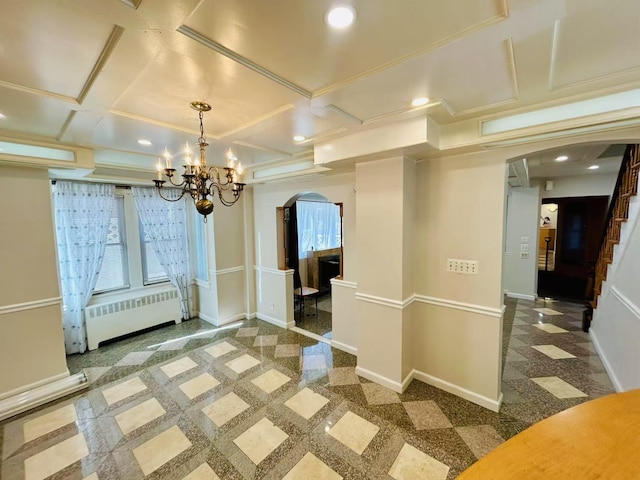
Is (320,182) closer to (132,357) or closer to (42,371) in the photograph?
(132,357)

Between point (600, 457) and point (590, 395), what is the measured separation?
2.50 metres

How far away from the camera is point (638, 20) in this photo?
1.14m

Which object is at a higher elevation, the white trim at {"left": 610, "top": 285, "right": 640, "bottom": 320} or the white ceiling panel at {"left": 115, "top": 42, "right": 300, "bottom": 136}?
the white ceiling panel at {"left": 115, "top": 42, "right": 300, "bottom": 136}

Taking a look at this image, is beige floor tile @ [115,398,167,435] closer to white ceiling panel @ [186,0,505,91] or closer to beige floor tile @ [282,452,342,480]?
beige floor tile @ [282,452,342,480]

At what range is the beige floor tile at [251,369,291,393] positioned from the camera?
8.91 ft

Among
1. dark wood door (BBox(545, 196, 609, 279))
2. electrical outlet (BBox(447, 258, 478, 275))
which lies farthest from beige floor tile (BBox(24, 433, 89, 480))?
dark wood door (BBox(545, 196, 609, 279))

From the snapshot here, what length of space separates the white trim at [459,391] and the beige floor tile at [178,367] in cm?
256

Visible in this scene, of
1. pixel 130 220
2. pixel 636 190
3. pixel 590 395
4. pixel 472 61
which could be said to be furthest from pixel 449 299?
pixel 130 220

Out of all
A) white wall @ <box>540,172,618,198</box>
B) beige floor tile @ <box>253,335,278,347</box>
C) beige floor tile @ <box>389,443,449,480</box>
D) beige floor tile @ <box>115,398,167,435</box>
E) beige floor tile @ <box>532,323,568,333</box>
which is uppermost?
white wall @ <box>540,172,618,198</box>

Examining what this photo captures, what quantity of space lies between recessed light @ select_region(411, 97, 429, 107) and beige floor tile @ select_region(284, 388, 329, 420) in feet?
8.74

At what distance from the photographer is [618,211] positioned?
336cm

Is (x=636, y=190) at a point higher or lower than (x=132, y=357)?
higher

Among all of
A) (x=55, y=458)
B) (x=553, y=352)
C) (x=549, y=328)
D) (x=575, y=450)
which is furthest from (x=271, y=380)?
(x=549, y=328)

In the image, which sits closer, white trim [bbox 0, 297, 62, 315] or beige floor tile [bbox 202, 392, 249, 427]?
beige floor tile [bbox 202, 392, 249, 427]
